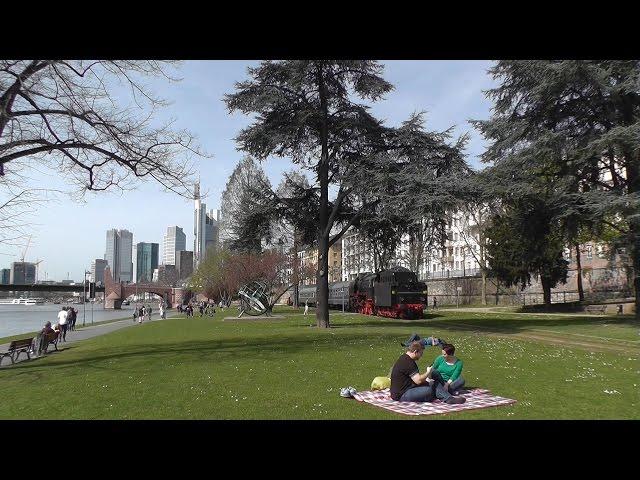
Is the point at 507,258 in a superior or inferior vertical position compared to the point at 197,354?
superior

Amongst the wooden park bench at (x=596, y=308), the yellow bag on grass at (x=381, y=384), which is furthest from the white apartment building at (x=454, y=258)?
the yellow bag on grass at (x=381, y=384)

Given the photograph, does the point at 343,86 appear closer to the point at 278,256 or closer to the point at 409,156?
the point at 409,156

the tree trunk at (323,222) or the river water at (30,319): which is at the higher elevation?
the tree trunk at (323,222)

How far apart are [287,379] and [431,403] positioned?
3.38 meters

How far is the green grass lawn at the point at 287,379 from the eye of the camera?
27.1ft

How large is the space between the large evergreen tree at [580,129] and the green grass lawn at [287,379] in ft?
→ 23.1

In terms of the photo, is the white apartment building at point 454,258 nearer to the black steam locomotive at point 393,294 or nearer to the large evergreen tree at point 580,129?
the black steam locomotive at point 393,294

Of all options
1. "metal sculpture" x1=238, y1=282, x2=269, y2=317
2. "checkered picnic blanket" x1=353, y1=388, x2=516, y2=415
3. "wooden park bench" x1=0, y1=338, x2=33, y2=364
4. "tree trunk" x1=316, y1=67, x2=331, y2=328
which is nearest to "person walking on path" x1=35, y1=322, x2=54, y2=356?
"wooden park bench" x1=0, y1=338, x2=33, y2=364

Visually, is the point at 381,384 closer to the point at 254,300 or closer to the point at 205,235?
the point at 254,300

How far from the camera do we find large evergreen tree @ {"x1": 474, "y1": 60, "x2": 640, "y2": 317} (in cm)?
2364

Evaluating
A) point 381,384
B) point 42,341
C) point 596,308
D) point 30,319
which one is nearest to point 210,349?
point 42,341
